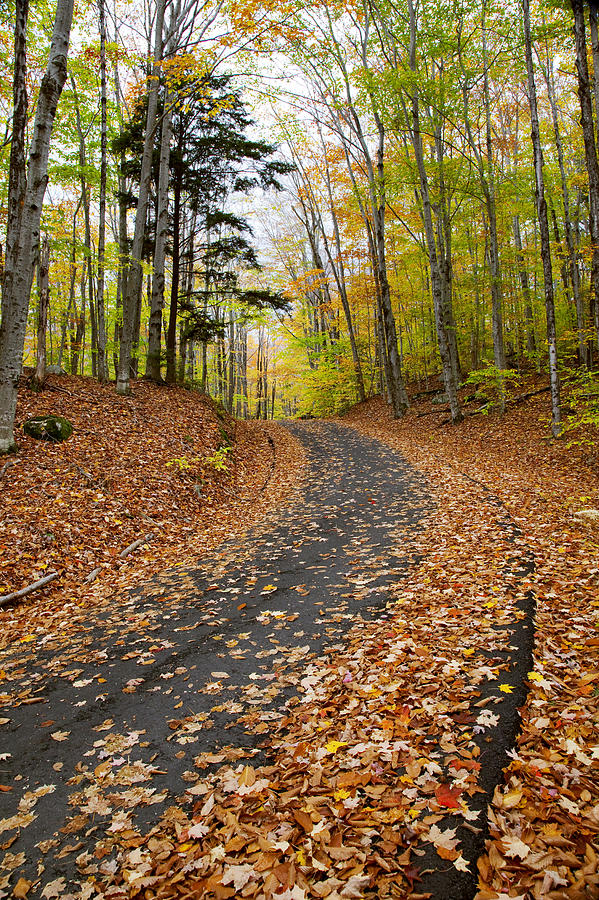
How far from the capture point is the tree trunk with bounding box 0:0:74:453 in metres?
7.13

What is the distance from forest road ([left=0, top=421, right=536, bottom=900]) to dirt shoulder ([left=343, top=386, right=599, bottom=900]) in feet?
0.68

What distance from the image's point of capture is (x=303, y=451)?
15055 mm

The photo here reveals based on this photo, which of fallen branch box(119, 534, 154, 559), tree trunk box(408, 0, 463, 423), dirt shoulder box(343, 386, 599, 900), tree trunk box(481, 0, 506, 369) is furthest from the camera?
tree trunk box(481, 0, 506, 369)

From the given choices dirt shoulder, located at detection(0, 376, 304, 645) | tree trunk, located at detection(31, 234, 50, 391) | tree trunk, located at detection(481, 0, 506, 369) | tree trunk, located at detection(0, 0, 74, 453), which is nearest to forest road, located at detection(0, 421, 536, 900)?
dirt shoulder, located at detection(0, 376, 304, 645)

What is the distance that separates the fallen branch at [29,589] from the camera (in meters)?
5.10

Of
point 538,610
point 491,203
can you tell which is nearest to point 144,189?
point 491,203

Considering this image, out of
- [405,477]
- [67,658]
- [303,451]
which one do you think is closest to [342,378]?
[303,451]

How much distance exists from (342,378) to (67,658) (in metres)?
22.6

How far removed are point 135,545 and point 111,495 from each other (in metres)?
1.32

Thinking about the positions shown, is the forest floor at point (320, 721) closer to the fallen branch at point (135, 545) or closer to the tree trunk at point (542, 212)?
the fallen branch at point (135, 545)

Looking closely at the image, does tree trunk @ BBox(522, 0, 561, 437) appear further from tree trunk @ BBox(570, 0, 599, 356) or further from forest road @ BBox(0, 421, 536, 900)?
forest road @ BBox(0, 421, 536, 900)

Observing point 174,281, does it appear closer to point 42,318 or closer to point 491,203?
point 42,318

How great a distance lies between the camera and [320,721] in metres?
3.03

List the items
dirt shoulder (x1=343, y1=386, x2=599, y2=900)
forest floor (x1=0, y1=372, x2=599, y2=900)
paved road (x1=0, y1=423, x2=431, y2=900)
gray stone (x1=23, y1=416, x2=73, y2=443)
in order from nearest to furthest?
dirt shoulder (x1=343, y1=386, x2=599, y2=900), forest floor (x1=0, y1=372, x2=599, y2=900), paved road (x1=0, y1=423, x2=431, y2=900), gray stone (x1=23, y1=416, x2=73, y2=443)
